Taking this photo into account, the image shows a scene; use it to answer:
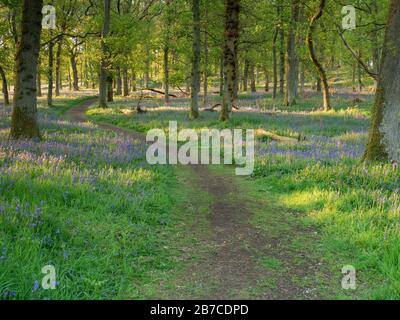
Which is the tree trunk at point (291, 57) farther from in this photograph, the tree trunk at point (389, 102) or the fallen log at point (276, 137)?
the tree trunk at point (389, 102)

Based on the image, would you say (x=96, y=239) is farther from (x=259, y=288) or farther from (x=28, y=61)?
(x=28, y=61)

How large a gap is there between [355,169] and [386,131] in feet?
4.48

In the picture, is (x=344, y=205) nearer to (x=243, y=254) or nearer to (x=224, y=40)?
(x=243, y=254)

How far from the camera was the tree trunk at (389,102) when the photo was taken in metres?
9.73

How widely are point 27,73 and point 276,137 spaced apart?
10.2 m

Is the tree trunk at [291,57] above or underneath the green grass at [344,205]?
above

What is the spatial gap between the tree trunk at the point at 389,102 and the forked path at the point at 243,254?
358 centimetres

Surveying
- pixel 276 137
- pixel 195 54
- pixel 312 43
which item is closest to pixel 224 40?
pixel 195 54

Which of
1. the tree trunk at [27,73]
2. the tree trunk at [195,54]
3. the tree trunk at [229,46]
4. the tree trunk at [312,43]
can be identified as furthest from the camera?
the tree trunk at [195,54]

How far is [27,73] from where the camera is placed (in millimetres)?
12320

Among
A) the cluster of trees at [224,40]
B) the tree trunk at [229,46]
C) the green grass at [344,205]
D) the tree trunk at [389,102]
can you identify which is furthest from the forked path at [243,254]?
the tree trunk at [229,46]

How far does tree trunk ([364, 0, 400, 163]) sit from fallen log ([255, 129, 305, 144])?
17.3ft

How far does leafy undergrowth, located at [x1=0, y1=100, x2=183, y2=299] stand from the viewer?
4.50 m

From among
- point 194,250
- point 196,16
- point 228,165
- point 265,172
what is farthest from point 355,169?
point 196,16
